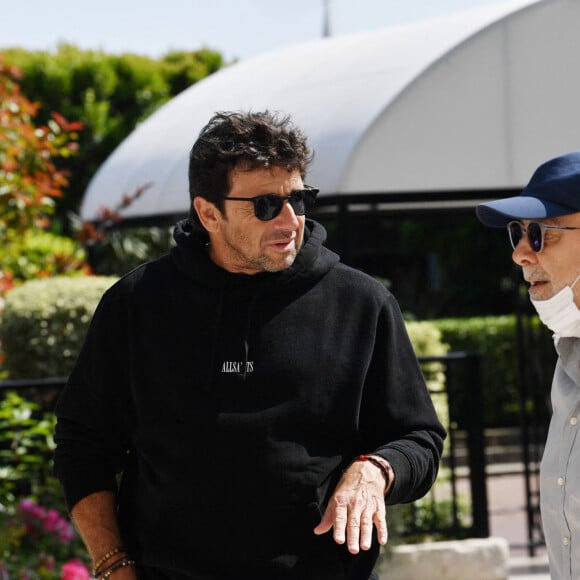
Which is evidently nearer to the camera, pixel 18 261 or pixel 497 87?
pixel 497 87

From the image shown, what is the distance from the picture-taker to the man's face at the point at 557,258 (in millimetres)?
2586

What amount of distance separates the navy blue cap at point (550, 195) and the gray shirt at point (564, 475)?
290mm

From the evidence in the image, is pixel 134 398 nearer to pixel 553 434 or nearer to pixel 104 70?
pixel 553 434

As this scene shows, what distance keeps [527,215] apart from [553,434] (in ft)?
1.48

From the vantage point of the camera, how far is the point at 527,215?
258 centimetres

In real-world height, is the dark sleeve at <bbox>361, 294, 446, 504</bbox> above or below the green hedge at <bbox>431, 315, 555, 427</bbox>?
above

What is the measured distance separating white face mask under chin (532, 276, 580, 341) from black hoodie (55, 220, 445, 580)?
0.38 metres

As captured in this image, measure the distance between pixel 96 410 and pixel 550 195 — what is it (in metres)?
1.12

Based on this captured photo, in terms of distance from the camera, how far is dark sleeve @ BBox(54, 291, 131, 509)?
2902 millimetres

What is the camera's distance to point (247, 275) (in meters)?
2.88

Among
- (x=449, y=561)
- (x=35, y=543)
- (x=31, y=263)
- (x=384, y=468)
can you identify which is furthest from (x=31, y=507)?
(x=31, y=263)

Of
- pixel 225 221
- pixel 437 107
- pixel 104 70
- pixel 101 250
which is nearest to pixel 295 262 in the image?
pixel 225 221

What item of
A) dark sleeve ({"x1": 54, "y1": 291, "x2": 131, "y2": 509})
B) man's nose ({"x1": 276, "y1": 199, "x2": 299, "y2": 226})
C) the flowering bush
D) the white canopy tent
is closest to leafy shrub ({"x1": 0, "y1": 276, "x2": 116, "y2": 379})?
the flowering bush

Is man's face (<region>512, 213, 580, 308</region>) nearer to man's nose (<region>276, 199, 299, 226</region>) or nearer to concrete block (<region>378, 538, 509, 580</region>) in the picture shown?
man's nose (<region>276, 199, 299, 226</region>)
